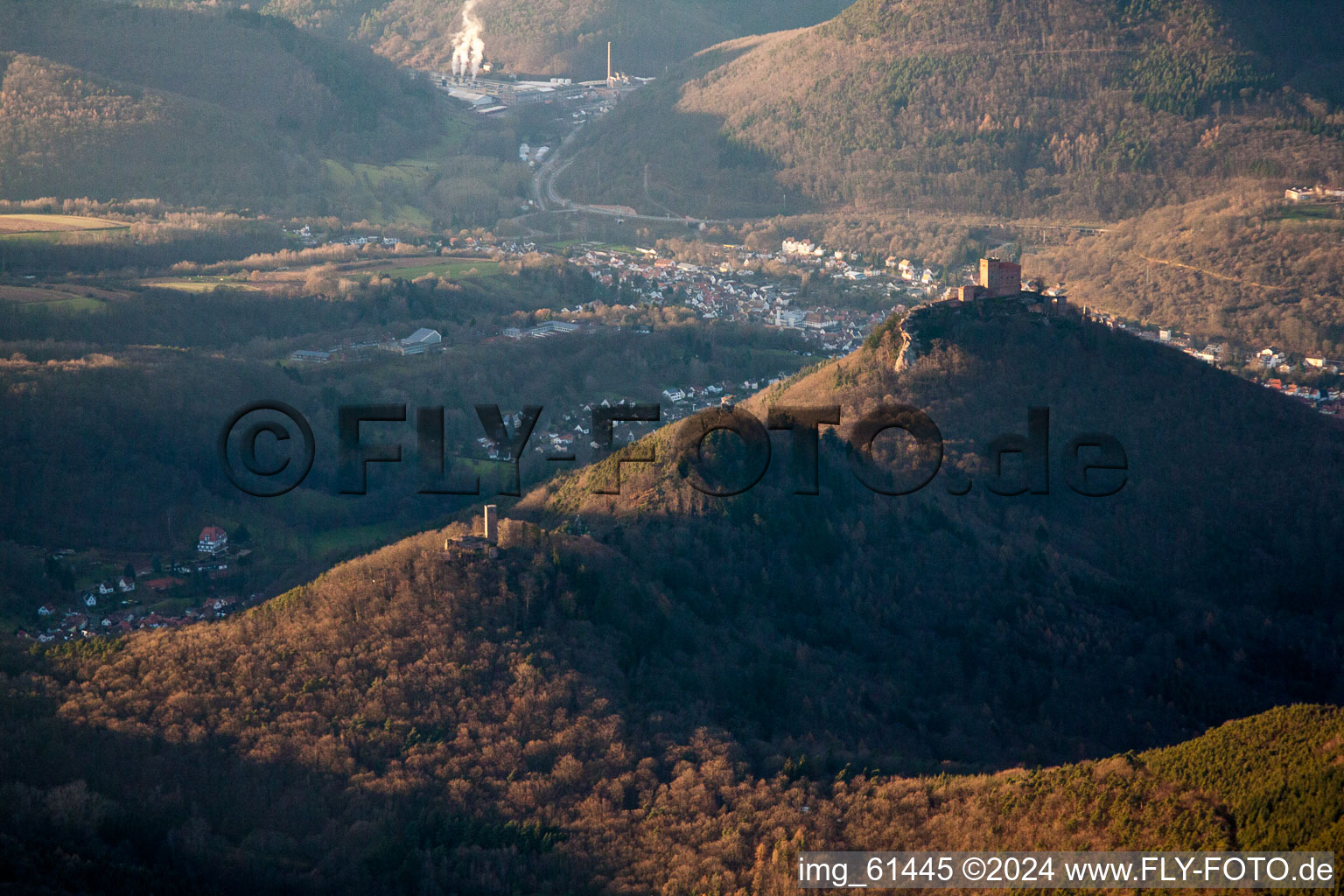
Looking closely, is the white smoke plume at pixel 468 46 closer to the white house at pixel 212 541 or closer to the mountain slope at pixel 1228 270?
the mountain slope at pixel 1228 270

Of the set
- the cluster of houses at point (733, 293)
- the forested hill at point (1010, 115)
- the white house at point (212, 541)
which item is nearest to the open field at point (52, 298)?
the white house at point (212, 541)

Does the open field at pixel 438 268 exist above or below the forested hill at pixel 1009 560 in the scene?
above

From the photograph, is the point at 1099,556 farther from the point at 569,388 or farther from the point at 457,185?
the point at 457,185

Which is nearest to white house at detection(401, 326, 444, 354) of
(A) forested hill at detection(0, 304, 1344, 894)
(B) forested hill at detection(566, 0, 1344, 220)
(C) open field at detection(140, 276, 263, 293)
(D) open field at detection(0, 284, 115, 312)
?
(C) open field at detection(140, 276, 263, 293)

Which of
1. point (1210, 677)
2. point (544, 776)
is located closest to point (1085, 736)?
point (1210, 677)

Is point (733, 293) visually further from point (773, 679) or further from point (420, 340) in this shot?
point (773, 679)

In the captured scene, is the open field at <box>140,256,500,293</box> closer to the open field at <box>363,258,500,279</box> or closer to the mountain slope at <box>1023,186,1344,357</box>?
the open field at <box>363,258,500,279</box>
